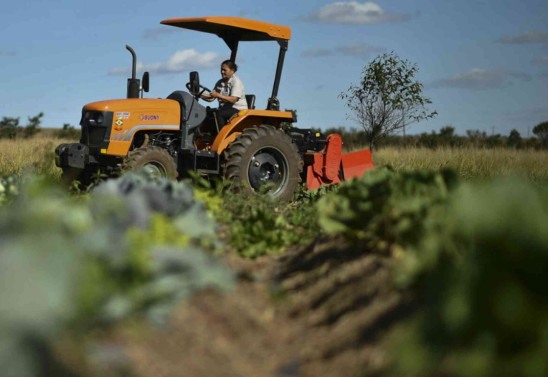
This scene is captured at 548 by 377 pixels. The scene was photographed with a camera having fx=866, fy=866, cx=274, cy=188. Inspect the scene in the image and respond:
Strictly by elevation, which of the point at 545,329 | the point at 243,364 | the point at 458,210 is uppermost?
the point at 458,210

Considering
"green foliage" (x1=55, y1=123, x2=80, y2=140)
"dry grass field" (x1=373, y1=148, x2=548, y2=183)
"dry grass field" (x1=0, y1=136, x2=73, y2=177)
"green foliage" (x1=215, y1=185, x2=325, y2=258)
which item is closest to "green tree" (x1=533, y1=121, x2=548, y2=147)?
"dry grass field" (x1=373, y1=148, x2=548, y2=183)

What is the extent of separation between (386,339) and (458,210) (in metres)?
0.69

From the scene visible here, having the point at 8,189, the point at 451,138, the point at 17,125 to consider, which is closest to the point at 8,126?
the point at 17,125

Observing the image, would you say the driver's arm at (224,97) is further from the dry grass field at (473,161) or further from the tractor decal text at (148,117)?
the dry grass field at (473,161)

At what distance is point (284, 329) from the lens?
381 centimetres

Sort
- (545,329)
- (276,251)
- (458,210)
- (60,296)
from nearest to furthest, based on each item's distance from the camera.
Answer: (60,296) → (545,329) → (458,210) → (276,251)

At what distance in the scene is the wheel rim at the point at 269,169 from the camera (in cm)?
1025

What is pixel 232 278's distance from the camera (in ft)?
12.1

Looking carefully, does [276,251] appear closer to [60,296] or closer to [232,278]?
[232,278]

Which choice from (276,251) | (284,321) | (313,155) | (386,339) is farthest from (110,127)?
(386,339)

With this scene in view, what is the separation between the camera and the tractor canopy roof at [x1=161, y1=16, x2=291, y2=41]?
10.5 m

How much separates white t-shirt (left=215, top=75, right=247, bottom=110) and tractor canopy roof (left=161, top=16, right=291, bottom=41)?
A: 0.69 m

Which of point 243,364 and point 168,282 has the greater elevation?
point 168,282

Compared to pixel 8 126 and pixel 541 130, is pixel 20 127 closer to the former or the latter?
pixel 8 126
